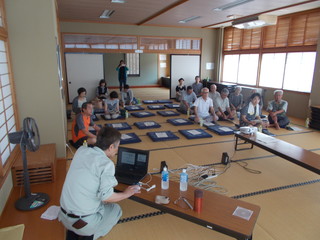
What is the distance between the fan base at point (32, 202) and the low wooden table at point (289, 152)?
2.85 meters

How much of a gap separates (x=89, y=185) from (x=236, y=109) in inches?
215

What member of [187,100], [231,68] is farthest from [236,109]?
[231,68]

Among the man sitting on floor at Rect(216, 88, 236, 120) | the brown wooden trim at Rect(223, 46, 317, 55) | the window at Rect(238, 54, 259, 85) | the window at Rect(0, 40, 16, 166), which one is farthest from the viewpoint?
the window at Rect(238, 54, 259, 85)

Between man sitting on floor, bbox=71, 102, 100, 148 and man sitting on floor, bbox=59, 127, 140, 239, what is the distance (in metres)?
1.94

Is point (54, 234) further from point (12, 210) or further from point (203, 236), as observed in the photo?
point (203, 236)

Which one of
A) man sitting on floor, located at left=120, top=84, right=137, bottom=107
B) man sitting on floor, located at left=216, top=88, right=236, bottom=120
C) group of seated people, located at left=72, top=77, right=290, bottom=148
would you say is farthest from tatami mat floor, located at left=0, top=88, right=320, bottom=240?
man sitting on floor, located at left=120, top=84, right=137, bottom=107

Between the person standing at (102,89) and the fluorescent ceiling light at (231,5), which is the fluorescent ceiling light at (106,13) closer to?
the person standing at (102,89)

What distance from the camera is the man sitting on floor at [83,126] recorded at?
3695 millimetres

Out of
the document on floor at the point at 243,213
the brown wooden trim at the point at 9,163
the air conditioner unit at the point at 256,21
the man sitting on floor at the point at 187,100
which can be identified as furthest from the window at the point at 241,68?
the brown wooden trim at the point at 9,163

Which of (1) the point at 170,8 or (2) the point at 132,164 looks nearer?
(2) the point at 132,164

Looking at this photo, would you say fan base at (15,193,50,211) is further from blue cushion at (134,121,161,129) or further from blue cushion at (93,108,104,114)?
blue cushion at (93,108,104,114)

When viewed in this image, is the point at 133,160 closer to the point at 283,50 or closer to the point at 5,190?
the point at 5,190

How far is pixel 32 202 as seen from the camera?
2.46 meters

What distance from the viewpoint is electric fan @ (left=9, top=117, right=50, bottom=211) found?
2.31m
